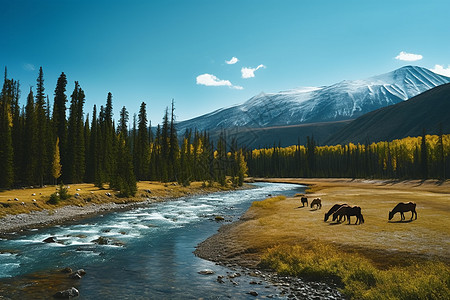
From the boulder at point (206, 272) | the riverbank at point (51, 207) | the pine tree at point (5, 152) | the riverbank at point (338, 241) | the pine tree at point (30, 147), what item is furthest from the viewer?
the pine tree at point (30, 147)

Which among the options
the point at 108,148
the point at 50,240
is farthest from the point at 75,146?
the point at 50,240

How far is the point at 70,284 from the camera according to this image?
645 inches

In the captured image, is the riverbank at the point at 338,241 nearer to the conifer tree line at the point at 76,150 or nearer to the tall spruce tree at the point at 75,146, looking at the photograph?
the conifer tree line at the point at 76,150

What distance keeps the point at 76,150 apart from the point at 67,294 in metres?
66.1

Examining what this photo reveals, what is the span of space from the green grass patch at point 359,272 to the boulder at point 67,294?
10650 millimetres

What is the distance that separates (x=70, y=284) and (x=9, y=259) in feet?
25.9

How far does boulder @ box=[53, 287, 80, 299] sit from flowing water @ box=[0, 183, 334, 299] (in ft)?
1.36

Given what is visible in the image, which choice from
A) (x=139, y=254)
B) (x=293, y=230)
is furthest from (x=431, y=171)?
(x=139, y=254)

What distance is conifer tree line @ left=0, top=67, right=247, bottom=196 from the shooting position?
6022 centimetres

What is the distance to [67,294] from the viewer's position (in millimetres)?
14625

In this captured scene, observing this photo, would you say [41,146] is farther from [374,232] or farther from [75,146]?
→ [374,232]

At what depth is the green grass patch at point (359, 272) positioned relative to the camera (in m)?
12.4

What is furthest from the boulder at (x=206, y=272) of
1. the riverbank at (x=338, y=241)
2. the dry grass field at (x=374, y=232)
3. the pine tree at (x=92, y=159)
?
the pine tree at (x=92, y=159)

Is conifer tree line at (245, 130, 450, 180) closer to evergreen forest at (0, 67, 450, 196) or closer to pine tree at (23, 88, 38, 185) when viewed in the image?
evergreen forest at (0, 67, 450, 196)
